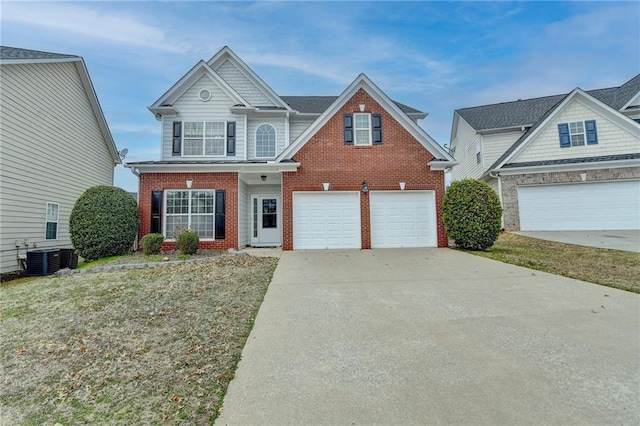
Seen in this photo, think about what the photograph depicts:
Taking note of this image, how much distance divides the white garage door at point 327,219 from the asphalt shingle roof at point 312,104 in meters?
5.76

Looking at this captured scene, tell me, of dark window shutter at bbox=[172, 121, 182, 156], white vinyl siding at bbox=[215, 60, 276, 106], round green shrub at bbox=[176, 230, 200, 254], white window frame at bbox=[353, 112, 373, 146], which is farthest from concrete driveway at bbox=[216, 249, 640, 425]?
white vinyl siding at bbox=[215, 60, 276, 106]

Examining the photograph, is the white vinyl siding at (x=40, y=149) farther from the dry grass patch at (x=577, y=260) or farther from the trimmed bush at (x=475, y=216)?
the dry grass patch at (x=577, y=260)

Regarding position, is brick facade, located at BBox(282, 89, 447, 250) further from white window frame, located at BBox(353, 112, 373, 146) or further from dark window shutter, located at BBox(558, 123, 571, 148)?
dark window shutter, located at BBox(558, 123, 571, 148)

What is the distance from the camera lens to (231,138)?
560 inches

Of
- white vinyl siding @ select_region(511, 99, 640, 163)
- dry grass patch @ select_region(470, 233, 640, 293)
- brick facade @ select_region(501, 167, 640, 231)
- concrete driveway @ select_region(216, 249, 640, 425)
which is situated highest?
white vinyl siding @ select_region(511, 99, 640, 163)

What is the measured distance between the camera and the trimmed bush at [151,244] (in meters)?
11.1

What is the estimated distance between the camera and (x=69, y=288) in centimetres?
697

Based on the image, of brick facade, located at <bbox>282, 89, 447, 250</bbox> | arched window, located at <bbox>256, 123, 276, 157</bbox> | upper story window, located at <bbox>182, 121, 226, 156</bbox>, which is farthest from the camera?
arched window, located at <bbox>256, 123, 276, 157</bbox>

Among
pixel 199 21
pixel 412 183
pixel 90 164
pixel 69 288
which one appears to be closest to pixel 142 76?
pixel 90 164

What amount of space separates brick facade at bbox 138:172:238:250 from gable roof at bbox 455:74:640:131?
15.7 metres

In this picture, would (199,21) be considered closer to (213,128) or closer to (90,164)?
(213,128)

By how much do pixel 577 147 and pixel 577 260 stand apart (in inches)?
390

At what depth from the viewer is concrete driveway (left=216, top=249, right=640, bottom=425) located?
2.56 m

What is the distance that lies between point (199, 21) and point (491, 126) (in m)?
17.1
